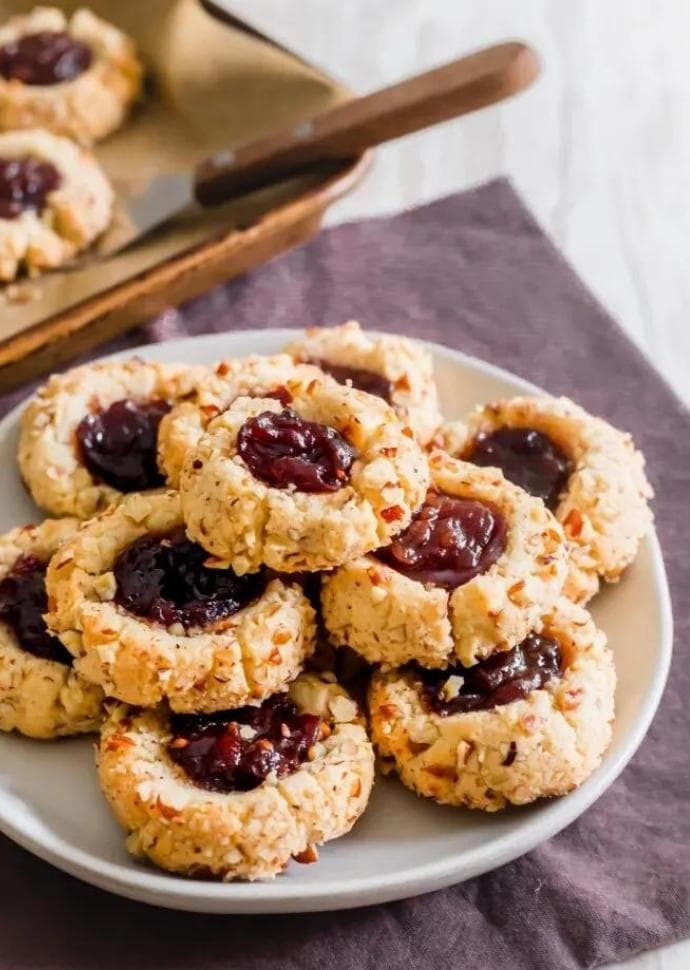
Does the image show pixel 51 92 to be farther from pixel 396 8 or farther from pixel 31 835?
pixel 31 835

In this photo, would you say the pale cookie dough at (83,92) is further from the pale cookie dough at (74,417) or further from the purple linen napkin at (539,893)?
the pale cookie dough at (74,417)

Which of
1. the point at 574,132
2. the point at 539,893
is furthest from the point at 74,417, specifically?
the point at 574,132

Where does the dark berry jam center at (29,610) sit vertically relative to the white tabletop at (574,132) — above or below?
above

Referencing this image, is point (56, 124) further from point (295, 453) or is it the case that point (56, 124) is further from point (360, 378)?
point (295, 453)

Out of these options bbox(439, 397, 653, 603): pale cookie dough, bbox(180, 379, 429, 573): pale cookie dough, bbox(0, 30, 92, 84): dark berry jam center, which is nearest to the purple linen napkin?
bbox(439, 397, 653, 603): pale cookie dough

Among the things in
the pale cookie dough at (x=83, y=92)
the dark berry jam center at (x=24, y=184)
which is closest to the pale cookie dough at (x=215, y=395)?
the dark berry jam center at (x=24, y=184)

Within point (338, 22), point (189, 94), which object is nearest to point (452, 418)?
point (189, 94)

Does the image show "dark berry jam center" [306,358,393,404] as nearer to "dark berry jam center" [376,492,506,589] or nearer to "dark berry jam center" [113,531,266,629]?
"dark berry jam center" [376,492,506,589]
